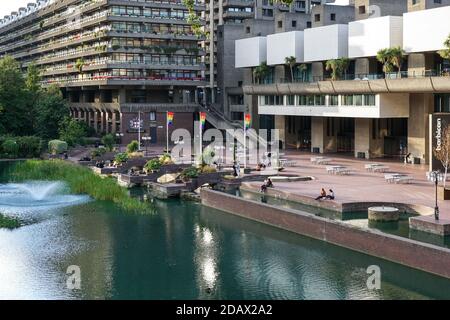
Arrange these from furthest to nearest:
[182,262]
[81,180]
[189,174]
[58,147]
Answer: [58,147]
[189,174]
[81,180]
[182,262]

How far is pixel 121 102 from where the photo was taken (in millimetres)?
92500

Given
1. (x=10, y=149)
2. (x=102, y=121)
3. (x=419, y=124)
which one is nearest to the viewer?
(x=419, y=124)

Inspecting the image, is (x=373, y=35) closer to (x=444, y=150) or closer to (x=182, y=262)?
(x=444, y=150)

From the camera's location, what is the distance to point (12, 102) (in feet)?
288

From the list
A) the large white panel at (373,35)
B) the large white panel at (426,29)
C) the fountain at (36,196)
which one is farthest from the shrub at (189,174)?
the large white panel at (426,29)

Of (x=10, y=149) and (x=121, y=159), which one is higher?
(x=10, y=149)

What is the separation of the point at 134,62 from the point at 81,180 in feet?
139

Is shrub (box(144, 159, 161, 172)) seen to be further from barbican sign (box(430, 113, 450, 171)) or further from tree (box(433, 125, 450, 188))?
tree (box(433, 125, 450, 188))

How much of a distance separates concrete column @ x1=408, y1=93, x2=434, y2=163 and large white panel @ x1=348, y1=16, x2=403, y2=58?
5.44m

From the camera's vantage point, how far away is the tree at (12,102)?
8669 centimetres

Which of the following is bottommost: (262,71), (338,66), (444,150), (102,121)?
(444,150)

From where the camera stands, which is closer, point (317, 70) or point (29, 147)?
point (317, 70)

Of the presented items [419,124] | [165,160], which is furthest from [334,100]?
[165,160]

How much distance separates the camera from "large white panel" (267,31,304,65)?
7581 centimetres
